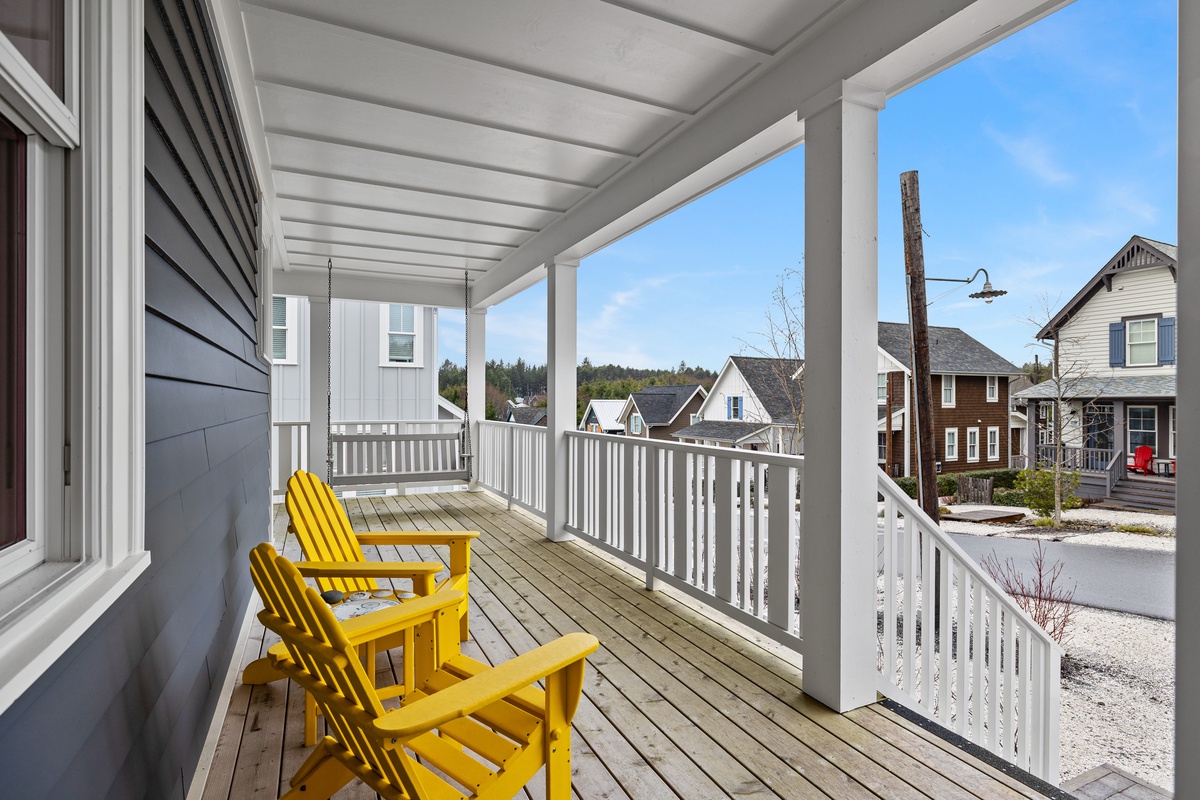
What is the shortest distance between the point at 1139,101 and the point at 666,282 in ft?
70.8

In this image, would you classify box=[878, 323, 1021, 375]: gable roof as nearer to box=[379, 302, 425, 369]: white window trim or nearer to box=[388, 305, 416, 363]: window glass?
box=[379, 302, 425, 369]: white window trim

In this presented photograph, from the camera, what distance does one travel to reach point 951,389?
6.55 m

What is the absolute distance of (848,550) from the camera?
2.35 meters

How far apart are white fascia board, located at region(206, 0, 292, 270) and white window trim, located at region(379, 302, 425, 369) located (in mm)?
5936

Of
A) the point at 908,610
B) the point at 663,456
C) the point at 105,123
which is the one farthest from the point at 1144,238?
the point at 105,123

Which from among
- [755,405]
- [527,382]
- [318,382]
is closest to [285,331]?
[318,382]

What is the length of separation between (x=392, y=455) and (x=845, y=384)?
19.6 feet

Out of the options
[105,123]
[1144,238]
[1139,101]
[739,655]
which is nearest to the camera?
[105,123]

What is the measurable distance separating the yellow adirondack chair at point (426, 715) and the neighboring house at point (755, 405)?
845 centimetres

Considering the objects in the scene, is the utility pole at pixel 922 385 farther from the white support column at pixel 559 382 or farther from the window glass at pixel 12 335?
the window glass at pixel 12 335

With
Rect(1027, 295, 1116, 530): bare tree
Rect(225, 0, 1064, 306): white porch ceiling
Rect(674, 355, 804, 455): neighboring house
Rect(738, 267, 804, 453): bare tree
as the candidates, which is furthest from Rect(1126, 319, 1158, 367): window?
Rect(674, 355, 804, 455): neighboring house

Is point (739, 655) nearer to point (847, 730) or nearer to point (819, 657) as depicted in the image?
point (819, 657)

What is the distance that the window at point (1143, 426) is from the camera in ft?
13.1

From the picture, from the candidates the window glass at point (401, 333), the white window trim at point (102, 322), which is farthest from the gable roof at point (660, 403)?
the white window trim at point (102, 322)
